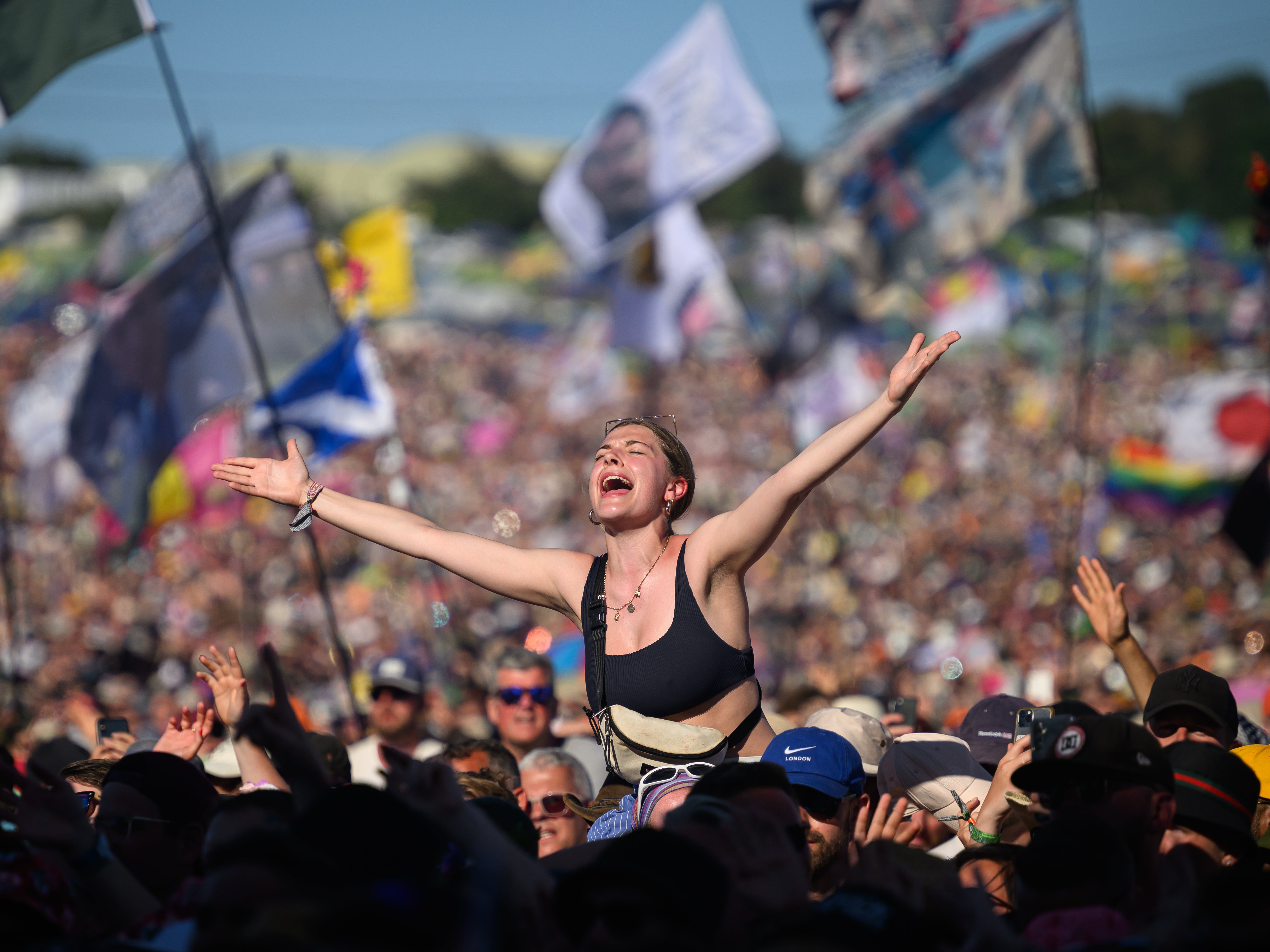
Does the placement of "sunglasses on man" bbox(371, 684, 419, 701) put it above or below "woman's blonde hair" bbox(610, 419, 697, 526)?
below

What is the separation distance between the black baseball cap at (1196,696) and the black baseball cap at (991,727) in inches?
21.4

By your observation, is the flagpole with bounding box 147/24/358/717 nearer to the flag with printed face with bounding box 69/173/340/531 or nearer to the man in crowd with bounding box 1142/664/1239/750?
the flag with printed face with bounding box 69/173/340/531

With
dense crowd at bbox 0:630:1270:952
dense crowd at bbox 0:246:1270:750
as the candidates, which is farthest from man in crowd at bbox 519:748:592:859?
dense crowd at bbox 0:246:1270:750

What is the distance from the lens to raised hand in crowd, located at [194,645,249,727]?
11.5ft

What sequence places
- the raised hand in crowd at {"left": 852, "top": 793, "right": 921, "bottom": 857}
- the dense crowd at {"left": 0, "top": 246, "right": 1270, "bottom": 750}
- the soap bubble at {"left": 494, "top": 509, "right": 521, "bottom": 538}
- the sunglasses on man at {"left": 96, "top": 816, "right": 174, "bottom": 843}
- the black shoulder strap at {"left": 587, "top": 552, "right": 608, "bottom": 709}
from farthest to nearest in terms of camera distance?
the soap bubble at {"left": 494, "top": 509, "right": 521, "bottom": 538}, the dense crowd at {"left": 0, "top": 246, "right": 1270, "bottom": 750}, the black shoulder strap at {"left": 587, "top": 552, "right": 608, "bottom": 709}, the sunglasses on man at {"left": 96, "top": 816, "right": 174, "bottom": 843}, the raised hand in crowd at {"left": 852, "top": 793, "right": 921, "bottom": 857}

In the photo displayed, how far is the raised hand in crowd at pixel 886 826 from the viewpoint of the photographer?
2625 millimetres

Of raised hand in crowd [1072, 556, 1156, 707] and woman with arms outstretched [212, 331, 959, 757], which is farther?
raised hand in crowd [1072, 556, 1156, 707]

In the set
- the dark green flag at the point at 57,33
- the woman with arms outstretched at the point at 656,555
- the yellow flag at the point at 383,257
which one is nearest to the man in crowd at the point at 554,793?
the woman with arms outstretched at the point at 656,555

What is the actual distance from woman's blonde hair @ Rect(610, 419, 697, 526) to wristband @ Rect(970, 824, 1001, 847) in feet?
3.70

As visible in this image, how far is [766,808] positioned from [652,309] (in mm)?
9935

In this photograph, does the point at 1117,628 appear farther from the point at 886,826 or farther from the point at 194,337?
the point at 194,337

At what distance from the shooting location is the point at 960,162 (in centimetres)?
1026

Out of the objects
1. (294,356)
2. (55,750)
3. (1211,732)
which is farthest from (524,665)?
(294,356)

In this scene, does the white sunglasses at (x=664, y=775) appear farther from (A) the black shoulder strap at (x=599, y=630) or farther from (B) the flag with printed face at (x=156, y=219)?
(B) the flag with printed face at (x=156, y=219)
